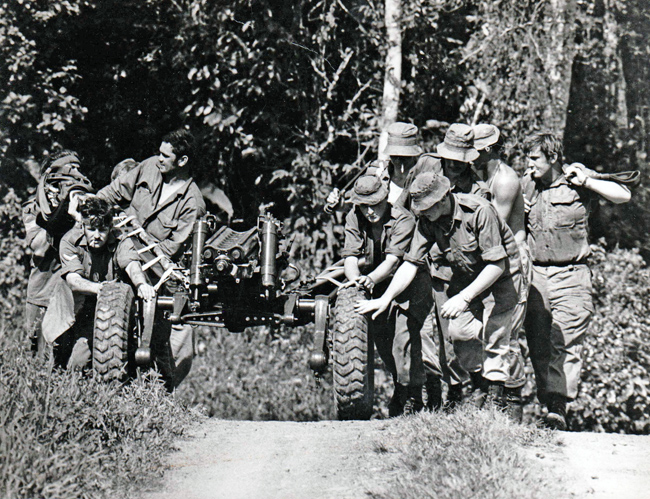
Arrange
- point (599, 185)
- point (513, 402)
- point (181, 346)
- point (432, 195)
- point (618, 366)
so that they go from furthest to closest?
point (618, 366) < point (181, 346) < point (599, 185) < point (513, 402) < point (432, 195)

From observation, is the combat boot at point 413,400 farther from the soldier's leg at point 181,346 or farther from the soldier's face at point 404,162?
the soldier's leg at point 181,346

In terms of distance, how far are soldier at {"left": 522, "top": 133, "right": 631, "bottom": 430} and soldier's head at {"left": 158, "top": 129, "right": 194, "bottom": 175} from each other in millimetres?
2758

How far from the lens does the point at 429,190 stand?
6.10m

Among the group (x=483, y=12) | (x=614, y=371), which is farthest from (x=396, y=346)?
(x=483, y=12)

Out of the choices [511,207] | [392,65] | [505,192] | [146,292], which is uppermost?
[392,65]

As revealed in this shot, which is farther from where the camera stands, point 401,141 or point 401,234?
point 401,141

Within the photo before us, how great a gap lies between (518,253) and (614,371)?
13.3 ft

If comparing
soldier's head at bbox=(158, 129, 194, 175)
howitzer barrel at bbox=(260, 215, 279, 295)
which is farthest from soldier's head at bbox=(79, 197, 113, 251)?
howitzer barrel at bbox=(260, 215, 279, 295)

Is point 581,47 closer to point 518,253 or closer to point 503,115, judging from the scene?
point 503,115

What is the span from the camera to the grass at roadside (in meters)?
4.89

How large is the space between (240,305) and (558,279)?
2.47 m

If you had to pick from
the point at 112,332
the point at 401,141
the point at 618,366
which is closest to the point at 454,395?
the point at 401,141

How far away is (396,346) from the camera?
7.23 metres

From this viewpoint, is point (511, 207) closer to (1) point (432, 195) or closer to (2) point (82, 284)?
(1) point (432, 195)
